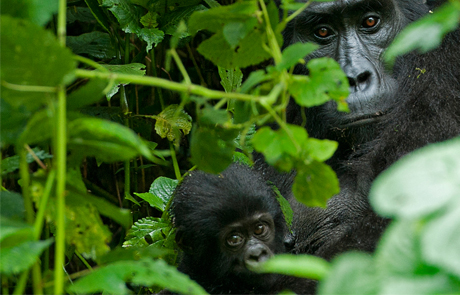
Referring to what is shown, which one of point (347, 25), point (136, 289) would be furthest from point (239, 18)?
point (136, 289)

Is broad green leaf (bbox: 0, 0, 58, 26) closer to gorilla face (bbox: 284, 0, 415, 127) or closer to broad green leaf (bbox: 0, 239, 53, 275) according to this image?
broad green leaf (bbox: 0, 239, 53, 275)

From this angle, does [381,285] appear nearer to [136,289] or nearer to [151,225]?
[151,225]

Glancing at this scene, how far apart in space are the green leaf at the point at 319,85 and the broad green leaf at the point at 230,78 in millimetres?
1187

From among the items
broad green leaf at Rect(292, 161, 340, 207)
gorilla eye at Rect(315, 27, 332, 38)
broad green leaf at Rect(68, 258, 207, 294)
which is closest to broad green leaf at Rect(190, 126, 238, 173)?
broad green leaf at Rect(292, 161, 340, 207)

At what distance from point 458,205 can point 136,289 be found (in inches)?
90.4

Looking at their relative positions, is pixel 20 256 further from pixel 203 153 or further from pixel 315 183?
pixel 315 183

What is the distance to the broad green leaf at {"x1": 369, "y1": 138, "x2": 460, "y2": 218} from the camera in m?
0.62

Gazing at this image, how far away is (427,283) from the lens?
0.63 m

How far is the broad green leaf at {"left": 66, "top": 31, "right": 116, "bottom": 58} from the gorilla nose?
1440 millimetres

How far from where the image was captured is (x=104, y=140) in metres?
1.06

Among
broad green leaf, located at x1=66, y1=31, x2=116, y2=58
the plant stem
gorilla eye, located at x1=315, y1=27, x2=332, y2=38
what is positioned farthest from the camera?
broad green leaf, located at x1=66, y1=31, x2=116, y2=58

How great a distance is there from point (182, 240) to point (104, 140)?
1.17m

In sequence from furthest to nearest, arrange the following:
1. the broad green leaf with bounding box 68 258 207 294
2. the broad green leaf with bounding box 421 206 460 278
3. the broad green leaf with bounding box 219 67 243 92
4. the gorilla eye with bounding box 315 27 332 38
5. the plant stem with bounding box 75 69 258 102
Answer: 1. the gorilla eye with bounding box 315 27 332 38
2. the broad green leaf with bounding box 219 67 243 92
3. the plant stem with bounding box 75 69 258 102
4. the broad green leaf with bounding box 68 258 207 294
5. the broad green leaf with bounding box 421 206 460 278

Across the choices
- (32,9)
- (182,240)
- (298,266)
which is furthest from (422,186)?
(182,240)
